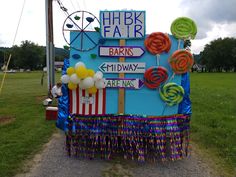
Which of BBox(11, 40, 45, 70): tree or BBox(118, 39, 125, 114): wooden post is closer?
BBox(118, 39, 125, 114): wooden post

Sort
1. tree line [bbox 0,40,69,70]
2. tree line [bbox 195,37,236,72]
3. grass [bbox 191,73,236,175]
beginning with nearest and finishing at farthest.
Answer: grass [bbox 191,73,236,175] < tree line [bbox 195,37,236,72] < tree line [bbox 0,40,69,70]

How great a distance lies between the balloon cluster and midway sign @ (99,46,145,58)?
1.21 feet

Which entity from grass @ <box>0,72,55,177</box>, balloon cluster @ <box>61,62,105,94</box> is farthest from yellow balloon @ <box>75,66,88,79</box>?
grass @ <box>0,72,55,177</box>

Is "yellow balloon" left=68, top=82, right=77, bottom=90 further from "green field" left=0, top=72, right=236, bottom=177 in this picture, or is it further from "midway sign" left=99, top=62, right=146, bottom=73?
"green field" left=0, top=72, right=236, bottom=177

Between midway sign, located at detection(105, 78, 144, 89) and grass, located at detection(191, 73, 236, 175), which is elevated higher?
midway sign, located at detection(105, 78, 144, 89)

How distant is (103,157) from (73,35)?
2.19 meters

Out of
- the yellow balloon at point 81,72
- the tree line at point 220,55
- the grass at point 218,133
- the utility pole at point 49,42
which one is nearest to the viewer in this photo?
the yellow balloon at point 81,72

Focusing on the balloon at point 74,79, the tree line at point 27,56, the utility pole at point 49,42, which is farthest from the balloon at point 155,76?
the tree line at point 27,56

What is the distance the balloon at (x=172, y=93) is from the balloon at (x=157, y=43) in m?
0.60

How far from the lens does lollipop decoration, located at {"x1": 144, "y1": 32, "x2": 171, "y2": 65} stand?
5.24 meters

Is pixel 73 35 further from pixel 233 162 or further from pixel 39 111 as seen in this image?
pixel 39 111

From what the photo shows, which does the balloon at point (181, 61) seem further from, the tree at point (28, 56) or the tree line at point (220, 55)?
the tree at point (28, 56)

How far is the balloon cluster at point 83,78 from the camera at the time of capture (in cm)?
511

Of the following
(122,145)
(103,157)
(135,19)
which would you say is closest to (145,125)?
(122,145)
